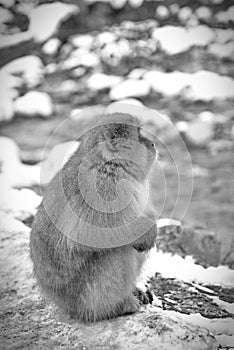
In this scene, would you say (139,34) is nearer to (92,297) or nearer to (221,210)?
(221,210)

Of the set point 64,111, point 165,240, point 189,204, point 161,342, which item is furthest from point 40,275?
point 64,111

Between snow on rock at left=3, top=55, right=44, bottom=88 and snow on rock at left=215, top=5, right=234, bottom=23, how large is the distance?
1.70m

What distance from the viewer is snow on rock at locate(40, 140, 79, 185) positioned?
2.77 m

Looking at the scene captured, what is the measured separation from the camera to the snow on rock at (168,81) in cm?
437

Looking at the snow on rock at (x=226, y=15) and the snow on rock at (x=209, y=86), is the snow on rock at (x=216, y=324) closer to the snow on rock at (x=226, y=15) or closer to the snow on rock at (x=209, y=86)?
the snow on rock at (x=209, y=86)

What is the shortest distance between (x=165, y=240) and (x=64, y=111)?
1.67 metres

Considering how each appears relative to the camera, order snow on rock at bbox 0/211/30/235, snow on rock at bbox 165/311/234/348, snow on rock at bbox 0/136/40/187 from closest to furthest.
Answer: snow on rock at bbox 165/311/234/348 < snow on rock at bbox 0/211/30/235 < snow on rock at bbox 0/136/40/187

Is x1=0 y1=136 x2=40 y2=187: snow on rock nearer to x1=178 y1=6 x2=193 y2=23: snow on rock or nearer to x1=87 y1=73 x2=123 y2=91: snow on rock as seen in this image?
x1=87 y1=73 x2=123 y2=91: snow on rock

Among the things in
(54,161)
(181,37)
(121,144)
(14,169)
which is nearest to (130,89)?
(181,37)

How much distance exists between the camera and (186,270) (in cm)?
300

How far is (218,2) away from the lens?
4344 mm

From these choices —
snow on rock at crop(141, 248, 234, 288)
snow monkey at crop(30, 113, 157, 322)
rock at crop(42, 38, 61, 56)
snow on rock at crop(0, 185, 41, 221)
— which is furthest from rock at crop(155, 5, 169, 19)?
snow monkey at crop(30, 113, 157, 322)

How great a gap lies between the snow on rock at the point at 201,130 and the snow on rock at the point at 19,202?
1452 mm

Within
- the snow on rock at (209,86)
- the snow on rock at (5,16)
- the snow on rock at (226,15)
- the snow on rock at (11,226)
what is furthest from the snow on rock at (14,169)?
the snow on rock at (226,15)
